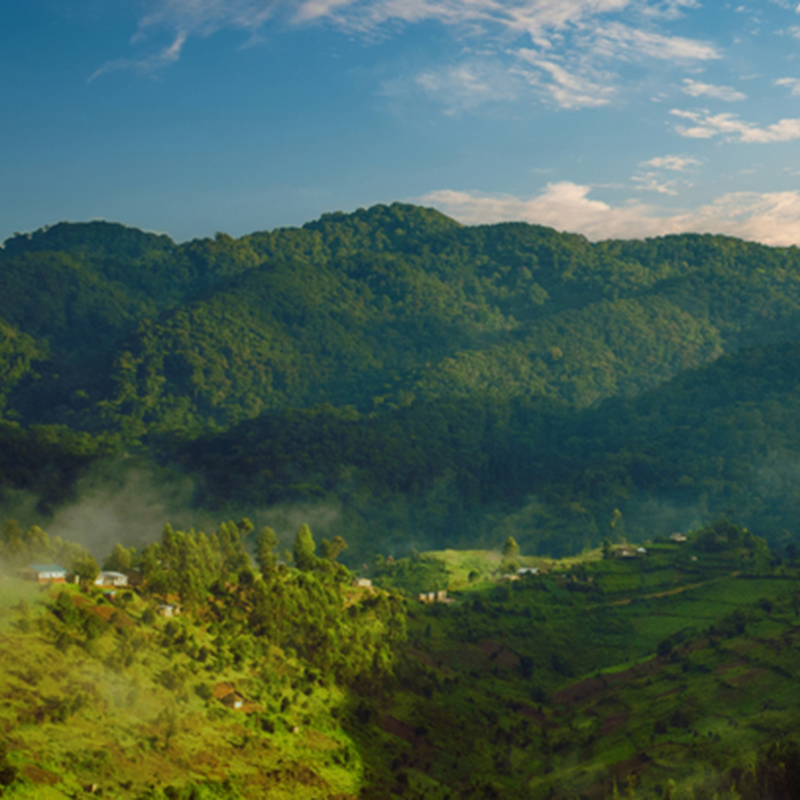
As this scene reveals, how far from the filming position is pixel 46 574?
5934cm

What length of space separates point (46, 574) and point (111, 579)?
4695 mm

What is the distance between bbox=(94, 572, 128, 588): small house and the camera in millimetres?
62281

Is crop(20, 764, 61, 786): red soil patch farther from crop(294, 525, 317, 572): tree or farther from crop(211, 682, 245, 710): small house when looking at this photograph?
crop(294, 525, 317, 572): tree

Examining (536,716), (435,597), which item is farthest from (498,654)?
(435,597)

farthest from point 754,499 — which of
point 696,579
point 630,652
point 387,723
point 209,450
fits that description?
point 387,723

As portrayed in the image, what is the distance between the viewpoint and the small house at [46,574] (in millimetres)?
59062

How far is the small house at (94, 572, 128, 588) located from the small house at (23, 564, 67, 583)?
220 centimetres

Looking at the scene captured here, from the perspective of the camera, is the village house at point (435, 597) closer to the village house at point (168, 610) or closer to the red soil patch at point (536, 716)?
the red soil patch at point (536, 716)

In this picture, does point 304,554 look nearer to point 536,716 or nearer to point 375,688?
point 375,688

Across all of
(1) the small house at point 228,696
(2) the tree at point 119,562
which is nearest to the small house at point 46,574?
(2) the tree at point 119,562

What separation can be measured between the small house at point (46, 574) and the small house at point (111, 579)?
2.20m

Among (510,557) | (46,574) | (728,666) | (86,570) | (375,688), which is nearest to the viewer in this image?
(46,574)

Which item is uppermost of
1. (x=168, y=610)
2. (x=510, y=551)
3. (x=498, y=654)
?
(x=168, y=610)

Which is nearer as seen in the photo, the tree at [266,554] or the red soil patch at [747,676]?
the red soil patch at [747,676]
